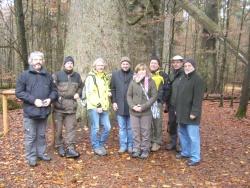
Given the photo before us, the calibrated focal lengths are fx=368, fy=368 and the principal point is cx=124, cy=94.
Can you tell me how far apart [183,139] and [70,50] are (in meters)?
3.28

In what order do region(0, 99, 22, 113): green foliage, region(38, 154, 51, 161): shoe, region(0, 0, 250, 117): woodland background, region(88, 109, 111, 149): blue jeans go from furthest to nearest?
region(0, 99, 22, 113): green foliage, region(0, 0, 250, 117): woodland background, region(88, 109, 111, 149): blue jeans, region(38, 154, 51, 161): shoe

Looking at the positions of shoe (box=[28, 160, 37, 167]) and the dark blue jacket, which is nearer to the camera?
the dark blue jacket

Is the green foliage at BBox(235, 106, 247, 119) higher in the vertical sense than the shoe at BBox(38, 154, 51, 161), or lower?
higher

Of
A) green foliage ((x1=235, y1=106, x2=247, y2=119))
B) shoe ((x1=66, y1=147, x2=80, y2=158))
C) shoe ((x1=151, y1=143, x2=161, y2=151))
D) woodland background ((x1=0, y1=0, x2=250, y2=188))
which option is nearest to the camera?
woodland background ((x1=0, y1=0, x2=250, y2=188))

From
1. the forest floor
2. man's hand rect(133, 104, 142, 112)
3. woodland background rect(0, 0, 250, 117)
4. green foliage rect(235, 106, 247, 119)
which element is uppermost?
woodland background rect(0, 0, 250, 117)

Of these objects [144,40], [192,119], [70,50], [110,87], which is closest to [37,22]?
[144,40]

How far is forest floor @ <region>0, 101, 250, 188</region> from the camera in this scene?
5.97 meters

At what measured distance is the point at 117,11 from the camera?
8.26 meters

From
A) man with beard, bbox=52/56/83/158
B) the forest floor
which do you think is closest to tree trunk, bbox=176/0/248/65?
the forest floor

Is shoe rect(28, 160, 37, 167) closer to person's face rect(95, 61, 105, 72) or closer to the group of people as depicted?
A: the group of people

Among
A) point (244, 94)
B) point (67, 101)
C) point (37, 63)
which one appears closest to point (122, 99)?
point (67, 101)

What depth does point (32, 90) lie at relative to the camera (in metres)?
6.36

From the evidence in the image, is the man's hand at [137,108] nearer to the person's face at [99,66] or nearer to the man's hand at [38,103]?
the person's face at [99,66]

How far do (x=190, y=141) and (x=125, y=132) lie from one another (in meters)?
1.27
